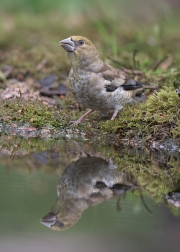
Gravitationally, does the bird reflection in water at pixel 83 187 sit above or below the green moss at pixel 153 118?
below

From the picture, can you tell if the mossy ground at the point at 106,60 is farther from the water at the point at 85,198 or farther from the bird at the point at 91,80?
the water at the point at 85,198

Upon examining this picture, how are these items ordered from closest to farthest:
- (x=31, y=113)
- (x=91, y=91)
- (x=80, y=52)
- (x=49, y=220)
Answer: (x=49, y=220) < (x=91, y=91) < (x=80, y=52) < (x=31, y=113)

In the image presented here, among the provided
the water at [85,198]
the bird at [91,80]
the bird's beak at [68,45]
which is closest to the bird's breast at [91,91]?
the bird at [91,80]

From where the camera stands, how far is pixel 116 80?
7207 mm

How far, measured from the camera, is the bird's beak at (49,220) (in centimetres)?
Answer: 420

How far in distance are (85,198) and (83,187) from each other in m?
0.26

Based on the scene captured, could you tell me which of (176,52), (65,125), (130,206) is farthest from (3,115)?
(176,52)

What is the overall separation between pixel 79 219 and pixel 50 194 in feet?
1.92

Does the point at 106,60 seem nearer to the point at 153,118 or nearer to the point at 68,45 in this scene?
the point at 68,45

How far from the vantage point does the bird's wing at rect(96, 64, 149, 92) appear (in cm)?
709

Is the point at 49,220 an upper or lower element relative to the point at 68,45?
lower

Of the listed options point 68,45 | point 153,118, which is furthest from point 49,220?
point 68,45

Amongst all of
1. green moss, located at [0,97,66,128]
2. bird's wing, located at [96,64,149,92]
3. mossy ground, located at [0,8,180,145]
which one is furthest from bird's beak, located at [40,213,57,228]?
bird's wing, located at [96,64,149,92]

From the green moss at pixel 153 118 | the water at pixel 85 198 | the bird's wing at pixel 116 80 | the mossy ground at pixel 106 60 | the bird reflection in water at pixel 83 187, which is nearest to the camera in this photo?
the water at pixel 85 198
